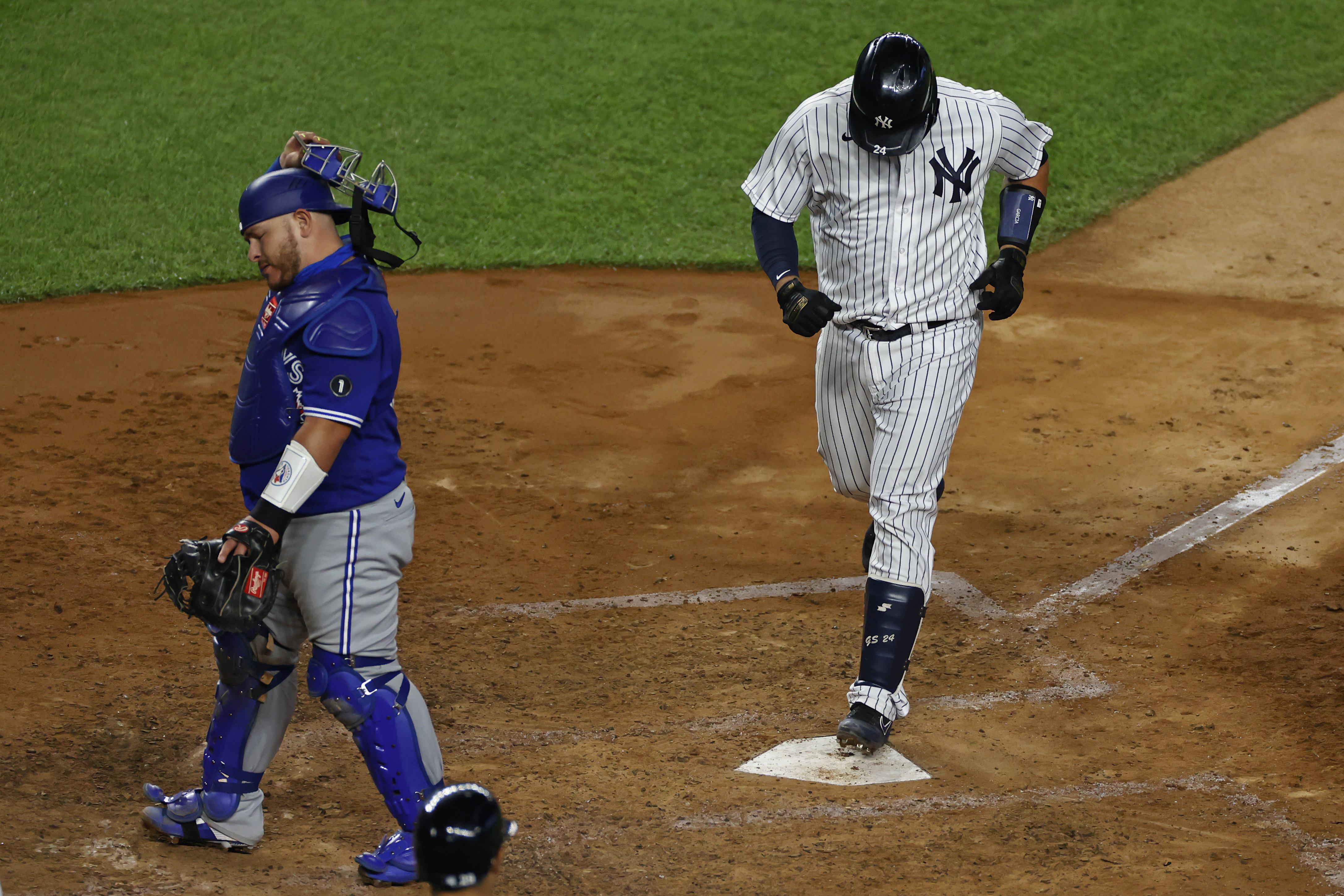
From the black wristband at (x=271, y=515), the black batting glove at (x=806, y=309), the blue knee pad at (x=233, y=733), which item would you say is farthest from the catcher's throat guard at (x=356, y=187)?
the black batting glove at (x=806, y=309)

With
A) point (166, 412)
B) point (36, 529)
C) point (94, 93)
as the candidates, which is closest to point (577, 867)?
point (36, 529)

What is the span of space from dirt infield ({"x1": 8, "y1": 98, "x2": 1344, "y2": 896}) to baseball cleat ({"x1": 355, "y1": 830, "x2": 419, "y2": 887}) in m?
0.06

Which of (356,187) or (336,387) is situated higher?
(356,187)

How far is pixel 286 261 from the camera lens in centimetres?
357

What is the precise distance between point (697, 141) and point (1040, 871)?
28.4 feet

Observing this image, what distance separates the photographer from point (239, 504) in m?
6.18

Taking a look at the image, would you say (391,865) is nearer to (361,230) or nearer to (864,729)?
(864,729)

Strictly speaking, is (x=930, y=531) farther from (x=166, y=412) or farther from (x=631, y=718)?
(x=166, y=412)

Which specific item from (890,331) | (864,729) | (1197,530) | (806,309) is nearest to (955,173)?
(890,331)

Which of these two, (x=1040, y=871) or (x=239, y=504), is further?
(x=239, y=504)

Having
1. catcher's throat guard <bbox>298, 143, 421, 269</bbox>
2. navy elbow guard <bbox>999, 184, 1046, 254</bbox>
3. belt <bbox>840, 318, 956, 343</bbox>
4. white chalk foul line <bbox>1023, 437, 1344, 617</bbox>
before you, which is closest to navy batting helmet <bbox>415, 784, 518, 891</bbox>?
catcher's throat guard <bbox>298, 143, 421, 269</bbox>

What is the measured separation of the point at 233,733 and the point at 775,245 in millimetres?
2196

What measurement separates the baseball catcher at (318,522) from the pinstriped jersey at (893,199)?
1.40 meters

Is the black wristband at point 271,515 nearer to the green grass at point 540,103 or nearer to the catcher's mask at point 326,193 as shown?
the catcher's mask at point 326,193
